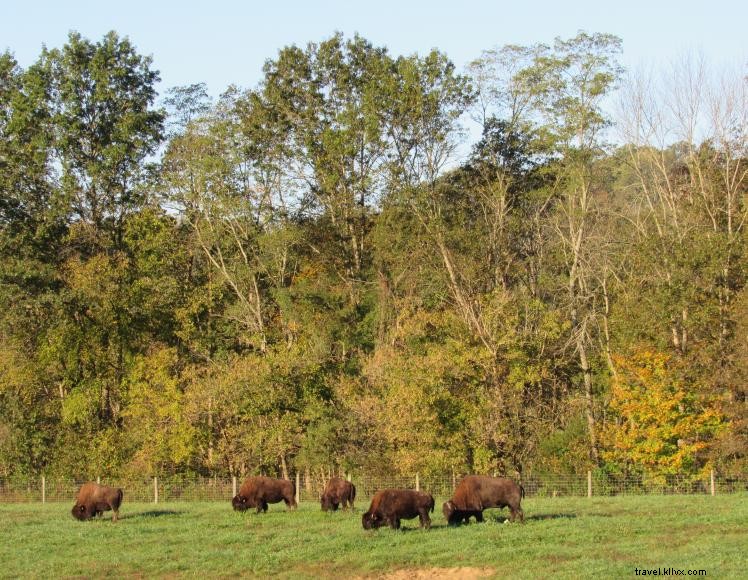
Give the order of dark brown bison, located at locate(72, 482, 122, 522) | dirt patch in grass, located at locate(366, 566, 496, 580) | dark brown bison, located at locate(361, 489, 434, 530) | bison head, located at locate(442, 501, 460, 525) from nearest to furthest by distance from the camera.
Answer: dirt patch in grass, located at locate(366, 566, 496, 580)
dark brown bison, located at locate(361, 489, 434, 530)
bison head, located at locate(442, 501, 460, 525)
dark brown bison, located at locate(72, 482, 122, 522)

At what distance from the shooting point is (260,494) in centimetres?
2812

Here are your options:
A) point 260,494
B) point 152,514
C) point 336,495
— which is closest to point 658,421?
point 336,495

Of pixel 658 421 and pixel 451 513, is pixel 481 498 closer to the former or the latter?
pixel 451 513

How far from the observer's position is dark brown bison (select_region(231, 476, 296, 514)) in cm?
2806

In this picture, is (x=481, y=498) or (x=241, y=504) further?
(x=241, y=504)

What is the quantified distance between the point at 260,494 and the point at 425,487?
1218cm

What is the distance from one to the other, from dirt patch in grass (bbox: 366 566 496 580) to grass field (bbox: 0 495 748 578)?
2 centimetres

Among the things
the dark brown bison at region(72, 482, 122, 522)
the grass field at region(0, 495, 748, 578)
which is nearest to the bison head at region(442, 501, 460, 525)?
the grass field at region(0, 495, 748, 578)

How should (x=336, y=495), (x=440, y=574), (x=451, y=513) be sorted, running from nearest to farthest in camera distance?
(x=440, y=574) < (x=451, y=513) < (x=336, y=495)

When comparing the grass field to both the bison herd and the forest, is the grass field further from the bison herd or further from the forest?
the forest

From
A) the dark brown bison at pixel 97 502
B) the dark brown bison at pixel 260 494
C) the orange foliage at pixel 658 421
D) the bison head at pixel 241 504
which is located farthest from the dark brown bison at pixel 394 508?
the orange foliage at pixel 658 421

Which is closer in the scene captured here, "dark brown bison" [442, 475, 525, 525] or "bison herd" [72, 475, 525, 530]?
"bison herd" [72, 475, 525, 530]

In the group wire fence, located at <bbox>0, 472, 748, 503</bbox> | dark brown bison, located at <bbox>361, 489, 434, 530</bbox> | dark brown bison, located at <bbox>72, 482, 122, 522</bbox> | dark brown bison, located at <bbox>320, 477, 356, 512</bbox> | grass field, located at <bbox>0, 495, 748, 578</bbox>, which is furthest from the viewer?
wire fence, located at <bbox>0, 472, 748, 503</bbox>

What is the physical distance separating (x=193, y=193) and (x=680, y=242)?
881 inches
